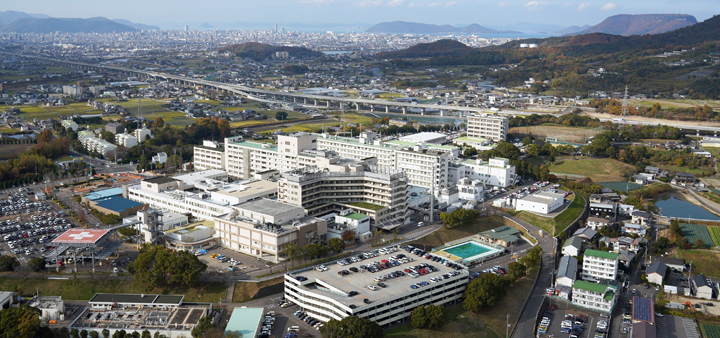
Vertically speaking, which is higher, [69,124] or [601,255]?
[69,124]

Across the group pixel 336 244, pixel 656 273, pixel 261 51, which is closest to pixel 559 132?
pixel 656 273

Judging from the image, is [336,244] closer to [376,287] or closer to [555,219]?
[376,287]

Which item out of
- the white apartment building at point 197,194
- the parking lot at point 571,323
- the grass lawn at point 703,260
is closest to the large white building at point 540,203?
the grass lawn at point 703,260

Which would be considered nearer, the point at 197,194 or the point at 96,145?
the point at 197,194

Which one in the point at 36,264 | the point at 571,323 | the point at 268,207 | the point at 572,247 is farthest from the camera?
the point at 268,207

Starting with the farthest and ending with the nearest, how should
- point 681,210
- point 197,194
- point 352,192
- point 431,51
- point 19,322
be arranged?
1. point 431,51
2. point 681,210
3. point 197,194
4. point 352,192
5. point 19,322

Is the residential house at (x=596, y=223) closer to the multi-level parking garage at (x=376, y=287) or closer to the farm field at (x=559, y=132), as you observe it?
the multi-level parking garage at (x=376, y=287)

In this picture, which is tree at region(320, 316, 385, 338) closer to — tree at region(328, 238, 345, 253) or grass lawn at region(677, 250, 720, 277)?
tree at region(328, 238, 345, 253)
